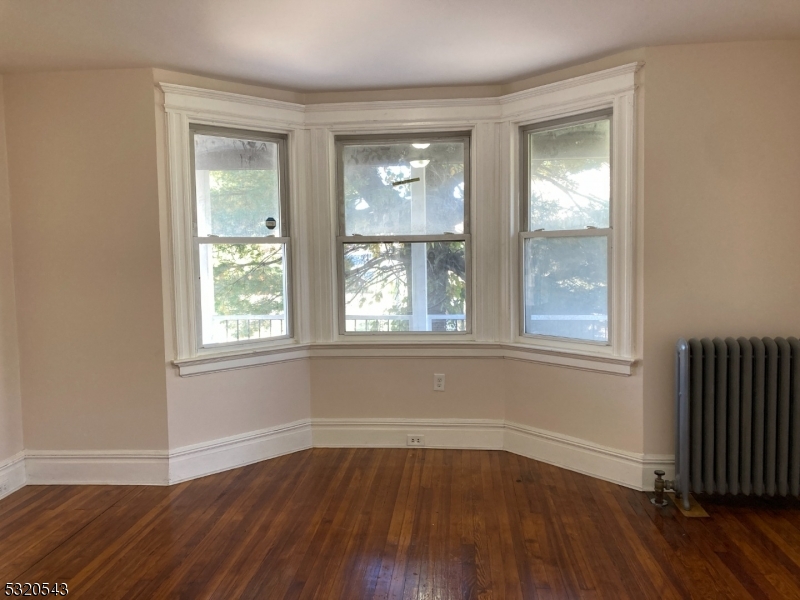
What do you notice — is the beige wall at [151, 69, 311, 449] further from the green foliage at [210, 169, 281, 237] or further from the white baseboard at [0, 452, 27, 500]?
the white baseboard at [0, 452, 27, 500]

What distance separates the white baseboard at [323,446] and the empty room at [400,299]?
0.02 m

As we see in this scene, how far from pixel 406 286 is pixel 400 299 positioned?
0.10m

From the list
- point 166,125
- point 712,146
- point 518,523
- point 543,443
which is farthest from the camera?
point 543,443

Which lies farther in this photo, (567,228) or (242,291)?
(242,291)

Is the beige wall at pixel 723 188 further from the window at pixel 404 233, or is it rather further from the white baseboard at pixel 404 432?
the white baseboard at pixel 404 432

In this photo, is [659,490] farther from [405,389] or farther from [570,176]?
[570,176]

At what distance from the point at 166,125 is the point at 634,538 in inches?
134

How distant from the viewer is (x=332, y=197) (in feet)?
12.6

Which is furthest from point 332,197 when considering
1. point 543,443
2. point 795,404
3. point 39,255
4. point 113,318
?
point 795,404

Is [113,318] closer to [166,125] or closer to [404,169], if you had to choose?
[166,125]

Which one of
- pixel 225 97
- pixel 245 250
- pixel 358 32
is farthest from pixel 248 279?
pixel 358 32

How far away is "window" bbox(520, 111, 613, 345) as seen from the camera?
338 cm

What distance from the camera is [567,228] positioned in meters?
3.53

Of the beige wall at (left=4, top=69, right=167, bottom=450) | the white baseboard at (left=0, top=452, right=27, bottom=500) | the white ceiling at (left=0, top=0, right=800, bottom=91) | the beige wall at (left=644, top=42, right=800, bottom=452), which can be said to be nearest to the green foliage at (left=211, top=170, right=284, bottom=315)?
the beige wall at (left=4, top=69, right=167, bottom=450)
